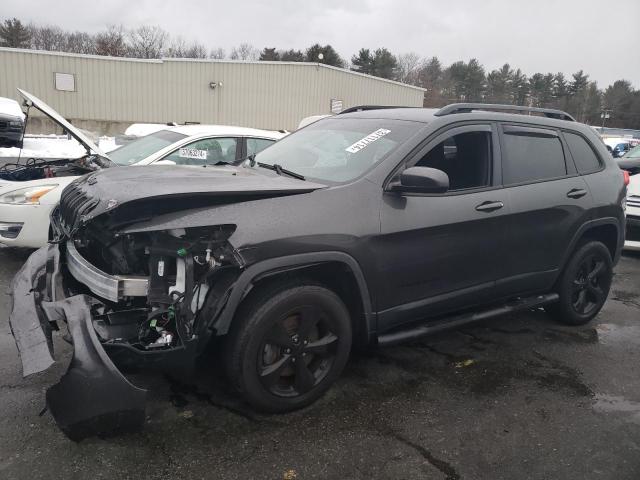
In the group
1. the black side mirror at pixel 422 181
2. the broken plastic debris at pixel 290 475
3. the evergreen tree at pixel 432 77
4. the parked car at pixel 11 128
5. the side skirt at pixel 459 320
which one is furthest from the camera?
the evergreen tree at pixel 432 77

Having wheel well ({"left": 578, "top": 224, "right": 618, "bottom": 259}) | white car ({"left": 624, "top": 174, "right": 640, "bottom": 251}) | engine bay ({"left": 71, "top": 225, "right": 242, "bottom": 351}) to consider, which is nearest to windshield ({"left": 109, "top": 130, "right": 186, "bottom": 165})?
engine bay ({"left": 71, "top": 225, "right": 242, "bottom": 351})

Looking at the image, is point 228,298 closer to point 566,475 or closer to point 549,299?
point 566,475

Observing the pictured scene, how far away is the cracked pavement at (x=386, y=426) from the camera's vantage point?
2488 millimetres

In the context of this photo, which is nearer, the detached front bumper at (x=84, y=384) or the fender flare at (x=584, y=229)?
the detached front bumper at (x=84, y=384)

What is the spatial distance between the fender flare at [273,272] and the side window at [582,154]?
8.23 feet

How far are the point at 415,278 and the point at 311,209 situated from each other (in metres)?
0.88

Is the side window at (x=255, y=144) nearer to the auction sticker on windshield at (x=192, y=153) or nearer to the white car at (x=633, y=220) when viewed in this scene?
the auction sticker on windshield at (x=192, y=153)

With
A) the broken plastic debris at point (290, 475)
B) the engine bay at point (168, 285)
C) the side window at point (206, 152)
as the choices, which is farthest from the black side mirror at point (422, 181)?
the side window at point (206, 152)

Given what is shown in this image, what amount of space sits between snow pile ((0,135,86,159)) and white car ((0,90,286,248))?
0.47 ft

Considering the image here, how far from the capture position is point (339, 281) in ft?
10.0

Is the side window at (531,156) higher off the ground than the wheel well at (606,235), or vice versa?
the side window at (531,156)

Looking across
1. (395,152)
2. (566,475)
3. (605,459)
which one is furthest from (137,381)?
(605,459)

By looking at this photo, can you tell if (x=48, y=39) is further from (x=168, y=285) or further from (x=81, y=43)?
(x=168, y=285)

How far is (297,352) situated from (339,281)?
0.49 metres
